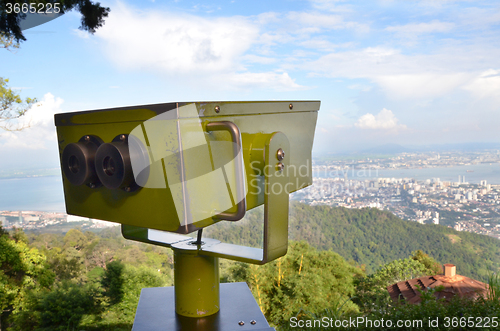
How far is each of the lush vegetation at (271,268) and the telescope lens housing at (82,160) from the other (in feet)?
15.0

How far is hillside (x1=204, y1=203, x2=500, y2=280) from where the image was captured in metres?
6.89

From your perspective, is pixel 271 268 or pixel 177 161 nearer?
pixel 177 161

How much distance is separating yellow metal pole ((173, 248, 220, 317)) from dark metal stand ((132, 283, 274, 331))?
28 mm

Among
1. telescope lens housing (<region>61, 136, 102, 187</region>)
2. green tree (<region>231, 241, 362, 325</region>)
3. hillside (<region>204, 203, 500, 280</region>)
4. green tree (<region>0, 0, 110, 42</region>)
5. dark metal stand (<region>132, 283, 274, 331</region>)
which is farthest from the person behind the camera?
hillside (<region>204, 203, 500, 280</region>)

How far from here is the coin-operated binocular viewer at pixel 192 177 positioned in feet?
3.06

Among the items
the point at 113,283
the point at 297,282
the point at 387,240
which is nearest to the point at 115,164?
the point at 297,282

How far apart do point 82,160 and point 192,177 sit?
14.4 inches

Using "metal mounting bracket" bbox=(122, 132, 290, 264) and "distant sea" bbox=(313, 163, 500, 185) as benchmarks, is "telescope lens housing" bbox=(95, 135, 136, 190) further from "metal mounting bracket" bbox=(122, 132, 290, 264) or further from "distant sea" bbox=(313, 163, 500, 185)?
"distant sea" bbox=(313, 163, 500, 185)

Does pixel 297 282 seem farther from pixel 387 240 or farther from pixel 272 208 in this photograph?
pixel 272 208

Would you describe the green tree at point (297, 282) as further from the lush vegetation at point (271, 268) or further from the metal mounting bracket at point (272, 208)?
the metal mounting bracket at point (272, 208)

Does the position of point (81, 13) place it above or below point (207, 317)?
above

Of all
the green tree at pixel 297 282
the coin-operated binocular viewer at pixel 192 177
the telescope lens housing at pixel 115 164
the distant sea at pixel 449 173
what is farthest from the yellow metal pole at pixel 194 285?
→ the distant sea at pixel 449 173

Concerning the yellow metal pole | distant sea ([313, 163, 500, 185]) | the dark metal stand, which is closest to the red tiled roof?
distant sea ([313, 163, 500, 185])

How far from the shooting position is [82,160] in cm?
106
